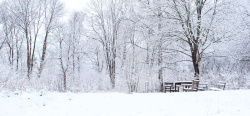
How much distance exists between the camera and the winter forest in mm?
11750

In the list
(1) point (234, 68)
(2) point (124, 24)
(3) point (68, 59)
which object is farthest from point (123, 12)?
(1) point (234, 68)

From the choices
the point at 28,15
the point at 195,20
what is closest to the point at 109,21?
the point at 28,15

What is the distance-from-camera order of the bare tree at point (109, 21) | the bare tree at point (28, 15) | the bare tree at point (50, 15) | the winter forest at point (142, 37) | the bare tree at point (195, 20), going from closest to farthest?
the bare tree at point (195, 20) < the winter forest at point (142, 37) < the bare tree at point (28, 15) < the bare tree at point (109, 21) < the bare tree at point (50, 15)

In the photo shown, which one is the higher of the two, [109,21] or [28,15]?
[28,15]

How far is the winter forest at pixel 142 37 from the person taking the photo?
11750 mm

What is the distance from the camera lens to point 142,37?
15727mm

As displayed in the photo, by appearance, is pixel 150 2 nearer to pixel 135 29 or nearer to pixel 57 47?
pixel 135 29

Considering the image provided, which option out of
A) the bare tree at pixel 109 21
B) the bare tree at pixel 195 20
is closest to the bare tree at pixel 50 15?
the bare tree at pixel 109 21

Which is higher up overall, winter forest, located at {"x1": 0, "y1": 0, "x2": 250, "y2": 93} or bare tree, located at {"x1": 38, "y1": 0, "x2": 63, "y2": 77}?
bare tree, located at {"x1": 38, "y1": 0, "x2": 63, "y2": 77}

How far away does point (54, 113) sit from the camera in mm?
3896

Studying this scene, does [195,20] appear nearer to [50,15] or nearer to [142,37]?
[142,37]

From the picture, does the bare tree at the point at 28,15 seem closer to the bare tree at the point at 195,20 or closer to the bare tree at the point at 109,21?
the bare tree at the point at 109,21

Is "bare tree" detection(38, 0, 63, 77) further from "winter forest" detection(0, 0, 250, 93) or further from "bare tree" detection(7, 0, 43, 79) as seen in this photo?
"bare tree" detection(7, 0, 43, 79)

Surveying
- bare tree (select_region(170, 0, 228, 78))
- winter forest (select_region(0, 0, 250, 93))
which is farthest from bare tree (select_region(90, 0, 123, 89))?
bare tree (select_region(170, 0, 228, 78))
